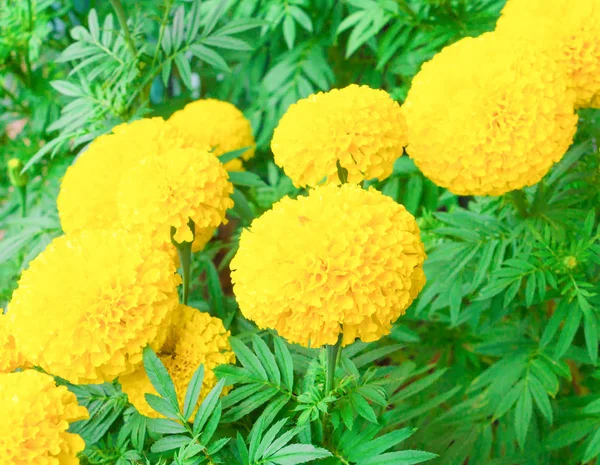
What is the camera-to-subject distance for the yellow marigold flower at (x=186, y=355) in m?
0.90

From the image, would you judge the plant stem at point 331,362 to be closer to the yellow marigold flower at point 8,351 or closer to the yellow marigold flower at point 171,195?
the yellow marigold flower at point 171,195

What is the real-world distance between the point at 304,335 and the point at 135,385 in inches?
11.2

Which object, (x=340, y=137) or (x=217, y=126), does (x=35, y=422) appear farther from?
(x=217, y=126)

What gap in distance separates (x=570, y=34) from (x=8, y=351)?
36.9 inches

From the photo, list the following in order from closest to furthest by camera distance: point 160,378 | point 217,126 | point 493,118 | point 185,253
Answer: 1. point 160,378
2. point 493,118
3. point 185,253
4. point 217,126

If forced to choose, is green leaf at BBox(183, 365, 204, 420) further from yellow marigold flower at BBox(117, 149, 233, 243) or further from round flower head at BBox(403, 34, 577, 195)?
round flower head at BBox(403, 34, 577, 195)

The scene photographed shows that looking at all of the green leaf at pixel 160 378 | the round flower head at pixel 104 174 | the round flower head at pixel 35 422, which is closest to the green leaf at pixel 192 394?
the green leaf at pixel 160 378

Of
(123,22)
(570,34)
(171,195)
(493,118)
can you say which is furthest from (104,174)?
(570,34)

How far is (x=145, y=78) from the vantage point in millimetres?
1420

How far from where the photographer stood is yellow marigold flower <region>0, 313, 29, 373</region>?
908 millimetres

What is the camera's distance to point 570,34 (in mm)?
1003

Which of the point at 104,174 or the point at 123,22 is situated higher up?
the point at 123,22

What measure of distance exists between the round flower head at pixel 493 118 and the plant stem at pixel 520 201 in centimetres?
18

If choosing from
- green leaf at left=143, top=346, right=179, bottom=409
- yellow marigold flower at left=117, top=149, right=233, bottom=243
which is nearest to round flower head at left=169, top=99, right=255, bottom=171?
yellow marigold flower at left=117, top=149, right=233, bottom=243
